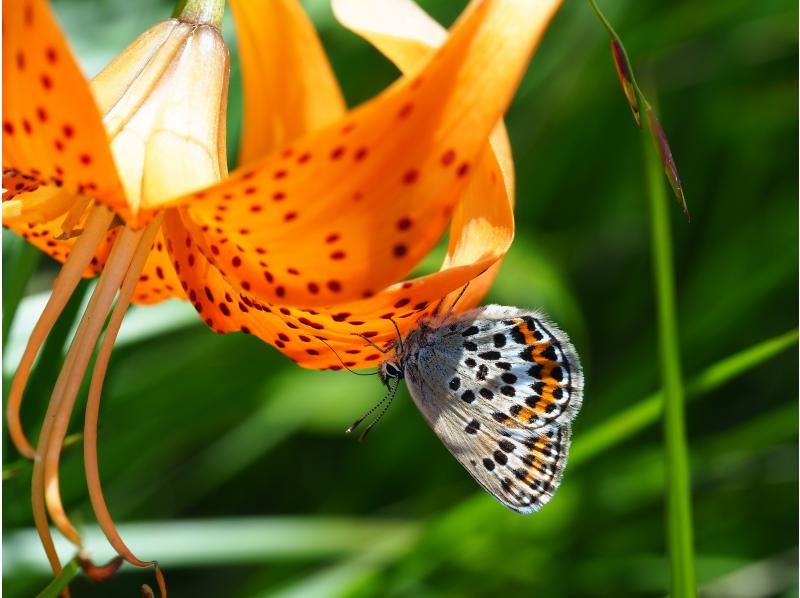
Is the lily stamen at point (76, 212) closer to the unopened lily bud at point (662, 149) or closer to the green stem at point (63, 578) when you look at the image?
the green stem at point (63, 578)

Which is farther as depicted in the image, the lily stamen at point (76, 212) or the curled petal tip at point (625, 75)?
the lily stamen at point (76, 212)

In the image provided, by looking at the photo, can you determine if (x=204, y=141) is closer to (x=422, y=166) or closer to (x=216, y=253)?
(x=216, y=253)

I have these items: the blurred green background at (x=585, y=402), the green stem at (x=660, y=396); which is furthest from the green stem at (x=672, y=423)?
the blurred green background at (x=585, y=402)

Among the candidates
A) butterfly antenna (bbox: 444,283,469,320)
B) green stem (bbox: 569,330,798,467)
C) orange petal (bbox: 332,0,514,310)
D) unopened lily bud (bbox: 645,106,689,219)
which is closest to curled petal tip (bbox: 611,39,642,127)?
unopened lily bud (bbox: 645,106,689,219)

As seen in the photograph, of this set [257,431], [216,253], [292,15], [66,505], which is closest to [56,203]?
[216,253]

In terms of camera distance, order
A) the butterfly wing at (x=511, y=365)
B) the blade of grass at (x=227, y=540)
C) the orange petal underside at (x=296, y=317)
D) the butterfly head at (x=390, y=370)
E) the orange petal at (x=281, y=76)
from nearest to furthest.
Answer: the orange petal at (x=281, y=76), the orange petal underside at (x=296, y=317), the butterfly wing at (x=511, y=365), the butterfly head at (x=390, y=370), the blade of grass at (x=227, y=540)

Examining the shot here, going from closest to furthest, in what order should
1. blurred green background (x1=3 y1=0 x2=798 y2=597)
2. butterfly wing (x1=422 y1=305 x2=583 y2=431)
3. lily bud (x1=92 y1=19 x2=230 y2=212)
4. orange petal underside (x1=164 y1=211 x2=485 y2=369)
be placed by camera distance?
lily bud (x1=92 y1=19 x2=230 y2=212), orange petal underside (x1=164 y1=211 x2=485 y2=369), butterfly wing (x1=422 y1=305 x2=583 y2=431), blurred green background (x1=3 y1=0 x2=798 y2=597)

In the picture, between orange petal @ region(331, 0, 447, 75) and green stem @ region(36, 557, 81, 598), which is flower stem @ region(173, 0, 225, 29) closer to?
orange petal @ region(331, 0, 447, 75)
